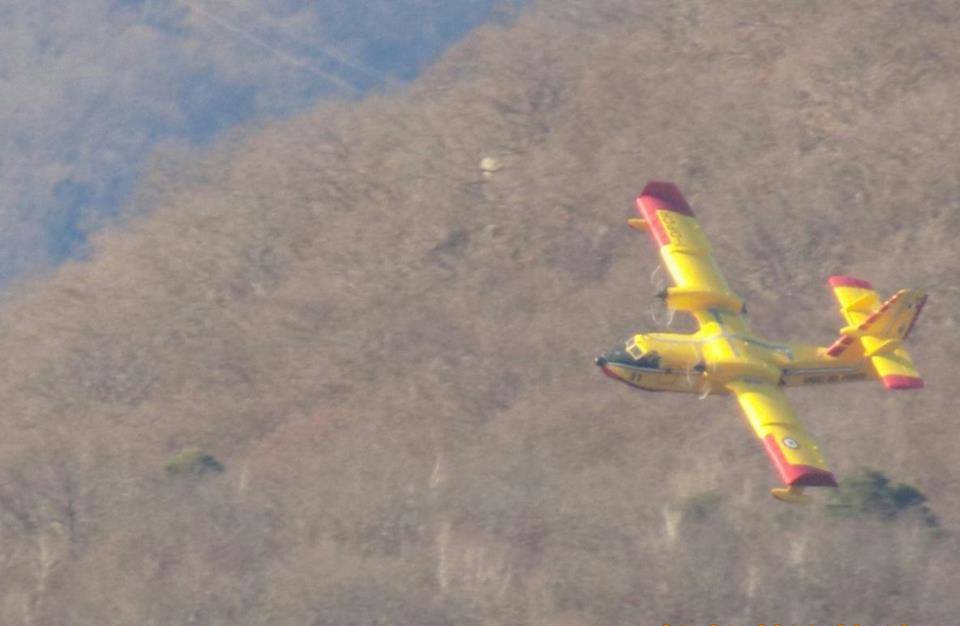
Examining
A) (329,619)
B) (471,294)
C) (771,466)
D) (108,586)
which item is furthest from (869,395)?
(108,586)

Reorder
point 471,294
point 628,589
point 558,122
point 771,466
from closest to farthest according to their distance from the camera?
point 628,589 < point 771,466 < point 471,294 < point 558,122

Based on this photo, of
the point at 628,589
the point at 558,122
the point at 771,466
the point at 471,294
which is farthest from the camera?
the point at 558,122

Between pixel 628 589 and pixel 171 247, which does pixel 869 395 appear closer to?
pixel 628 589

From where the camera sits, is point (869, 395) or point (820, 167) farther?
point (820, 167)

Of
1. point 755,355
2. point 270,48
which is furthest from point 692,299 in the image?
point 270,48

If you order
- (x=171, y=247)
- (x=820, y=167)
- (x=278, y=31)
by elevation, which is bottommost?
(x=171, y=247)

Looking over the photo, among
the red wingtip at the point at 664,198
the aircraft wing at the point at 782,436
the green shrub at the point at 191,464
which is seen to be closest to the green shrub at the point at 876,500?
the aircraft wing at the point at 782,436

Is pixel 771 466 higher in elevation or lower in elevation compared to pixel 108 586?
higher
